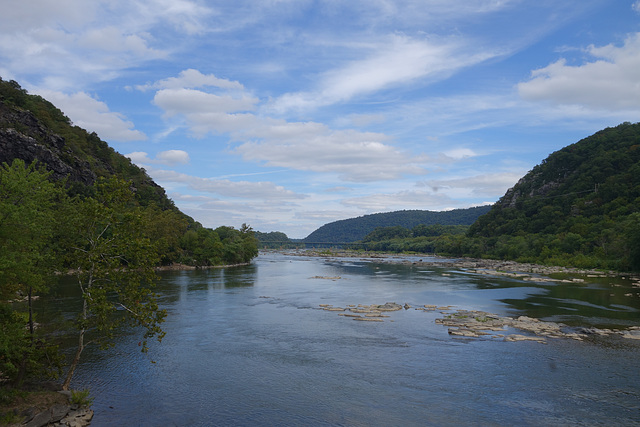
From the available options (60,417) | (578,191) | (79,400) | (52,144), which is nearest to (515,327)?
(79,400)

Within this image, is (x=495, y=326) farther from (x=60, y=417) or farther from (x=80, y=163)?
(x=80, y=163)

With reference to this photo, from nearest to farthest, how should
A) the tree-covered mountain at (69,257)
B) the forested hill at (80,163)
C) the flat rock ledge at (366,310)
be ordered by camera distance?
the tree-covered mountain at (69,257) → the flat rock ledge at (366,310) → the forested hill at (80,163)

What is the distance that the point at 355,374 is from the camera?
24984 millimetres

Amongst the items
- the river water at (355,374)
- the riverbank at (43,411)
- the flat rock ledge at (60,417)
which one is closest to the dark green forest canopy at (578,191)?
the river water at (355,374)

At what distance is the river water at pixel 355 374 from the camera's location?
19375mm

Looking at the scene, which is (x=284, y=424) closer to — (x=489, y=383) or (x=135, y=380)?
(x=135, y=380)

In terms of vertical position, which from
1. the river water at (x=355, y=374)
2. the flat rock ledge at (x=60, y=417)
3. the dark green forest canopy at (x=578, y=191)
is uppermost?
the dark green forest canopy at (x=578, y=191)

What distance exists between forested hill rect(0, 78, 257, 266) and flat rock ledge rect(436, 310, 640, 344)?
165 ft

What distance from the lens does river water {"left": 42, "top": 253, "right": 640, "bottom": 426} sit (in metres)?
19.4

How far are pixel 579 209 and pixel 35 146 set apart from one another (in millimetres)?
155714

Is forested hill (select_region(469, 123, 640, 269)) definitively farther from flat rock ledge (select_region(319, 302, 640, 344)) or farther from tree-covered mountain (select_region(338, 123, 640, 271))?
flat rock ledge (select_region(319, 302, 640, 344))

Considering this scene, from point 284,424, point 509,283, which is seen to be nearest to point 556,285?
point 509,283

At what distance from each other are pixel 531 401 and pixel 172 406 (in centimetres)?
1851

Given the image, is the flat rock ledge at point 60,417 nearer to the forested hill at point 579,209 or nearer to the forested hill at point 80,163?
the forested hill at point 80,163
